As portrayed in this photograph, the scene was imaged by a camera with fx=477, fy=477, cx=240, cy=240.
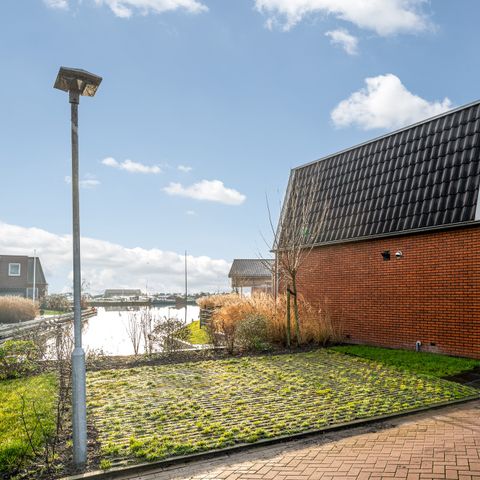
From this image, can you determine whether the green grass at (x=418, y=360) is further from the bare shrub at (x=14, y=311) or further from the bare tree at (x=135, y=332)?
the bare shrub at (x=14, y=311)

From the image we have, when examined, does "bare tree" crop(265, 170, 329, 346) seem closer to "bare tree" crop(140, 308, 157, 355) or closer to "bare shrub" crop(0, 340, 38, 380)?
"bare tree" crop(140, 308, 157, 355)

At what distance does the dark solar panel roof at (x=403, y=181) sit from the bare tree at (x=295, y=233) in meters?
0.11

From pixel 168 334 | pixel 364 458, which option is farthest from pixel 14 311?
pixel 364 458

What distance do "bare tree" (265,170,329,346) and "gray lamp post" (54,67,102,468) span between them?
8564mm

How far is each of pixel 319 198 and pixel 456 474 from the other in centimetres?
1293

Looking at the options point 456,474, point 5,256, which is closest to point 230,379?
point 456,474

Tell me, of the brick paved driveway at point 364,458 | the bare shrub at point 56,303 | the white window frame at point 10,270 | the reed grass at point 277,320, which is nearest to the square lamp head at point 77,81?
the brick paved driveway at point 364,458

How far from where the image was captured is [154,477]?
504 cm

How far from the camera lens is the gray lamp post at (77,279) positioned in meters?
5.37

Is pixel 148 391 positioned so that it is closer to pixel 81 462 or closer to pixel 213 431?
pixel 213 431

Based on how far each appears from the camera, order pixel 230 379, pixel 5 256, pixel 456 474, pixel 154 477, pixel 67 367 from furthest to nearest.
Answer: pixel 5 256
pixel 67 367
pixel 230 379
pixel 154 477
pixel 456 474

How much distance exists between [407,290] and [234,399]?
720 cm

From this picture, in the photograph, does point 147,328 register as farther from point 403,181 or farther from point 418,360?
point 403,181

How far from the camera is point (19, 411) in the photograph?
746cm
